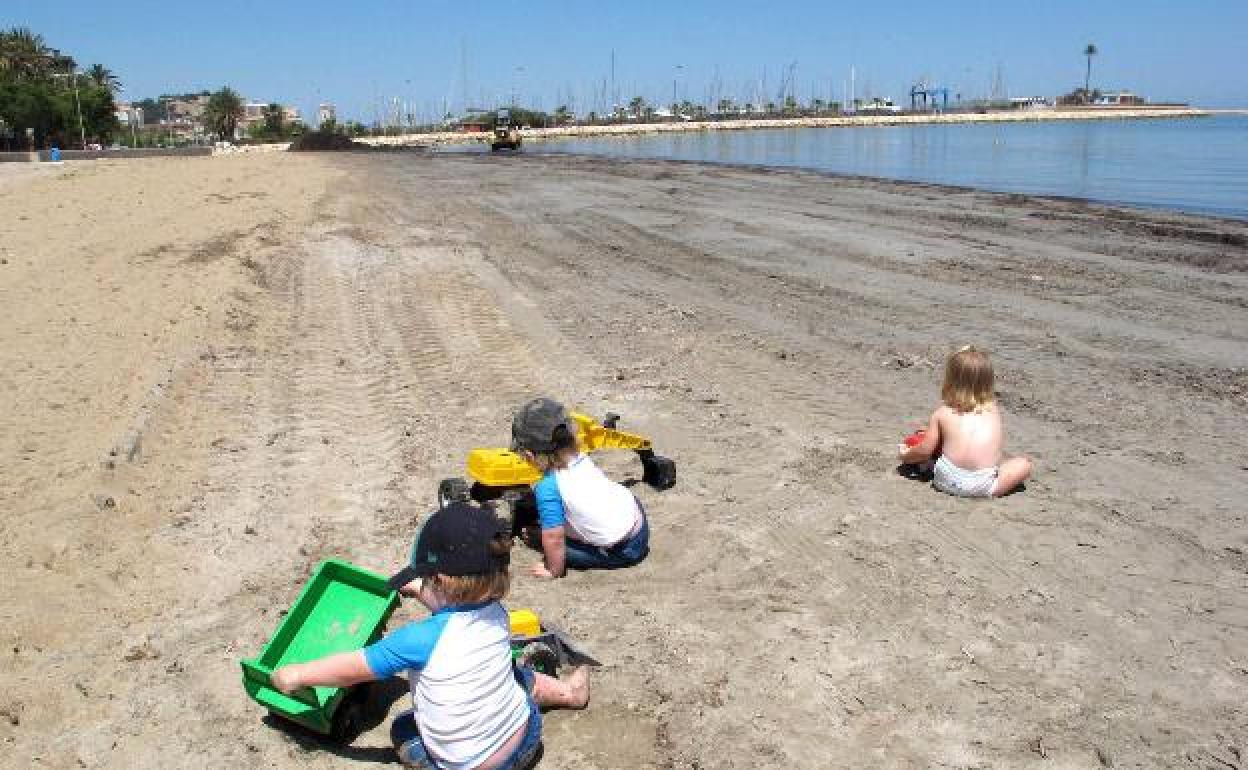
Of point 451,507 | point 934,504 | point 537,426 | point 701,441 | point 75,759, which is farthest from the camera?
point 701,441

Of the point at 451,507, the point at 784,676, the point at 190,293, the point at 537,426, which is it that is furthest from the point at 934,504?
the point at 190,293

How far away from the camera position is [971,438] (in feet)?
18.2

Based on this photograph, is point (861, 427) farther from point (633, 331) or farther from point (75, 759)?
point (75, 759)

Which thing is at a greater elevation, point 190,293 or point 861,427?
point 190,293

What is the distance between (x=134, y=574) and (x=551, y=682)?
241 cm

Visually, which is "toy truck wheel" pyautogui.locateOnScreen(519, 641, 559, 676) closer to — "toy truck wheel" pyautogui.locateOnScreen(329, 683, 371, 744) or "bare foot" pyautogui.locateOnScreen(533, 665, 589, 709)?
"bare foot" pyautogui.locateOnScreen(533, 665, 589, 709)

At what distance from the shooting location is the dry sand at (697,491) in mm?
3725

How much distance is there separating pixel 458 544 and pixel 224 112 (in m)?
127

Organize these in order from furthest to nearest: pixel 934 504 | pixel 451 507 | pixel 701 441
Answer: pixel 701 441
pixel 934 504
pixel 451 507

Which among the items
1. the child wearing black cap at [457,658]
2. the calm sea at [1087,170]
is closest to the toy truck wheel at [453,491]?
the child wearing black cap at [457,658]

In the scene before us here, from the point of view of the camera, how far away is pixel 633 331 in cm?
994

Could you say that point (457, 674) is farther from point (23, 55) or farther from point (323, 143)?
point (23, 55)

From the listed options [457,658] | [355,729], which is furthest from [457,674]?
[355,729]

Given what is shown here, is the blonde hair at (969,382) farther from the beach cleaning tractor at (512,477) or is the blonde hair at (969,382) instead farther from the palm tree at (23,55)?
the palm tree at (23,55)
